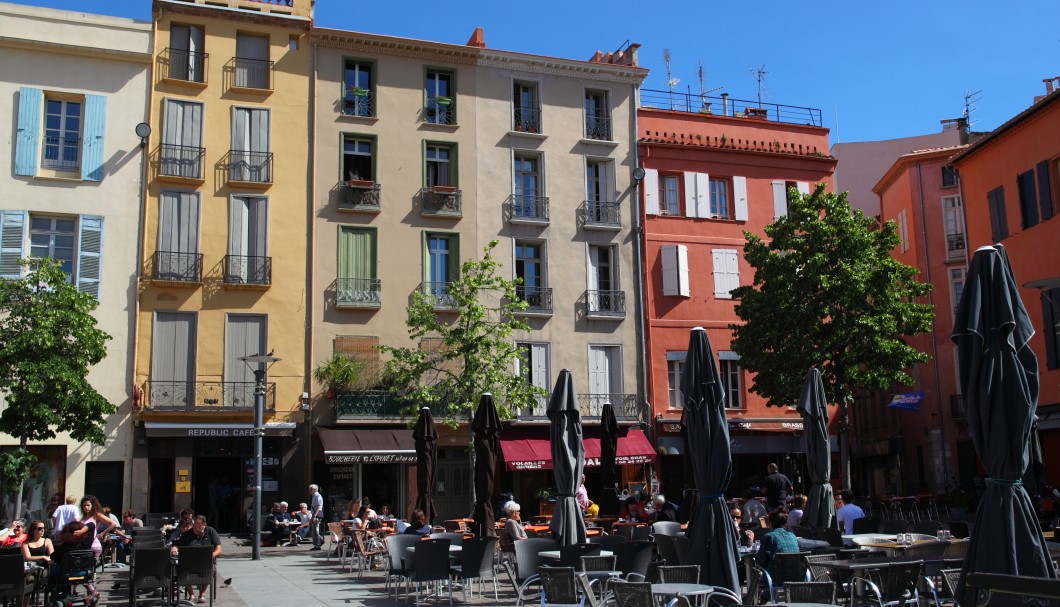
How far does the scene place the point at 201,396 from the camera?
2769 cm

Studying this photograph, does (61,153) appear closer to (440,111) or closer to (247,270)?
(247,270)

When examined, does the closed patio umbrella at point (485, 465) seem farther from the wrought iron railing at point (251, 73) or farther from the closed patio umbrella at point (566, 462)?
the wrought iron railing at point (251, 73)

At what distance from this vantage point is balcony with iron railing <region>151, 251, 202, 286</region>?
28.1 m

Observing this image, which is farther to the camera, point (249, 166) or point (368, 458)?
point (249, 166)

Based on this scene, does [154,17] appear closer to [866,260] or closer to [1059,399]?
[866,260]

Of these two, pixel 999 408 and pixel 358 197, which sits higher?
pixel 358 197

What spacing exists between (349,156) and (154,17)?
6570mm

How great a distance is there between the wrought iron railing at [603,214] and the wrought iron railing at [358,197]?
6753 mm

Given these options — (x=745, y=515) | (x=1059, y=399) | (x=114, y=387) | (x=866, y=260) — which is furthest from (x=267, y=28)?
(x=1059, y=399)

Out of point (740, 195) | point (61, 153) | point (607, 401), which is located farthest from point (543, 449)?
point (61, 153)

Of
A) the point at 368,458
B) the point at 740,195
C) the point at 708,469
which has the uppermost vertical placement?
the point at 740,195

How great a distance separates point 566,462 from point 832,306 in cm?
1418

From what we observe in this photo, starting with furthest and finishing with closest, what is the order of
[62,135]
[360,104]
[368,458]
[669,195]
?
[669,195] → [360,104] → [62,135] → [368,458]

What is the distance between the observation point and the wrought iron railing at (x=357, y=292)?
97.5ft
